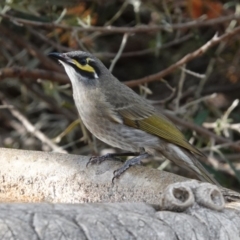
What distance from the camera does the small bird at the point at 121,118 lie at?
15.3 ft

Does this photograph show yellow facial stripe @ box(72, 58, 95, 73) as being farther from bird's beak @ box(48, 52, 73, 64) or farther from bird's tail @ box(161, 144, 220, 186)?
bird's tail @ box(161, 144, 220, 186)

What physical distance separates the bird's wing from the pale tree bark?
0.93m

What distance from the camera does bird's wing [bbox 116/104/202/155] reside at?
4.71m

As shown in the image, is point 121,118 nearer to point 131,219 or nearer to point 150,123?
point 150,123

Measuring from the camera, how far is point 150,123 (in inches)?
191

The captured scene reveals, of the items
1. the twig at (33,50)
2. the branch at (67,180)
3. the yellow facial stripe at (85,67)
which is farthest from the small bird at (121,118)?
the twig at (33,50)

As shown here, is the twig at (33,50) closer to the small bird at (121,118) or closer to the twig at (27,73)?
the twig at (27,73)

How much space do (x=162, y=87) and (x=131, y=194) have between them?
4.31 metres

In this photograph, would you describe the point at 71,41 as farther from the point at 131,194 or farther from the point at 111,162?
the point at 131,194

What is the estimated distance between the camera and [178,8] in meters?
6.55

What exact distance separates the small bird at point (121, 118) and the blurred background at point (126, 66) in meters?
0.52

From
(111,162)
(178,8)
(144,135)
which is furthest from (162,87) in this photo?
(111,162)

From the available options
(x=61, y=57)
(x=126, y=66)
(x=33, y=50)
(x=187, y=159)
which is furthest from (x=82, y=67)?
(x=126, y=66)

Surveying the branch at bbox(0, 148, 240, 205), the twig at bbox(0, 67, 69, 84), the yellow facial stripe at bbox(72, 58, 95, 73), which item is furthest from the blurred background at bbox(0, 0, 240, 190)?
the branch at bbox(0, 148, 240, 205)
